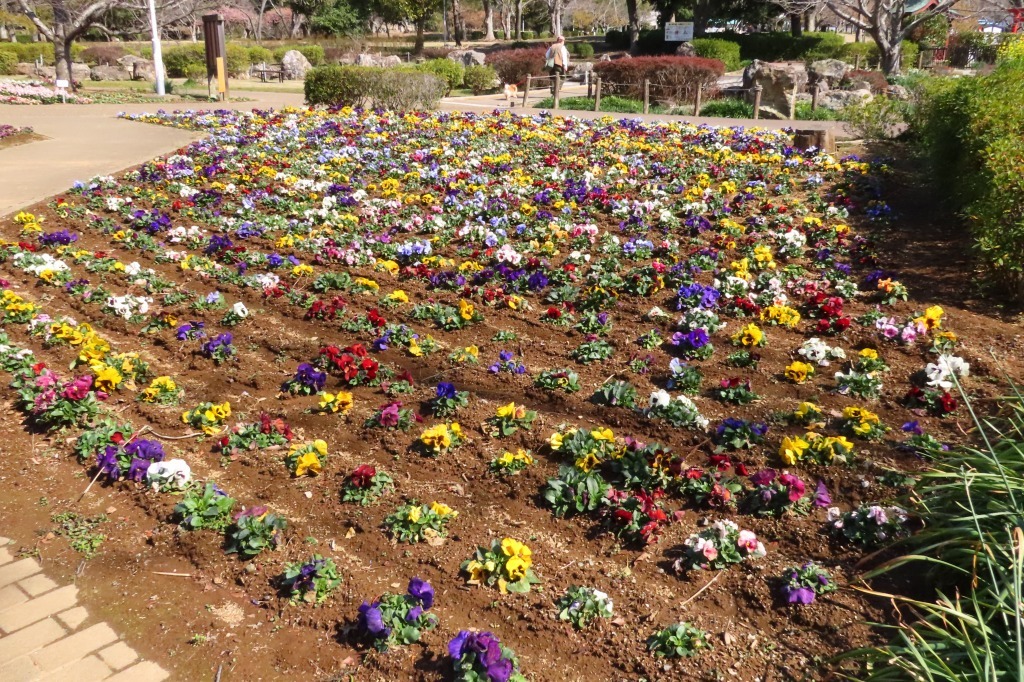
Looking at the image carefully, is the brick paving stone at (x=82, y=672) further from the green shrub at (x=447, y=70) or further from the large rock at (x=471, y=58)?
the large rock at (x=471, y=58)

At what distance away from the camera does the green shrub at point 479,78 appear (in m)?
29.6

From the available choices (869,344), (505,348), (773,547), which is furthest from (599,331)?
(773,547)

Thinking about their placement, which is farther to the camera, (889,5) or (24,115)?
(889,5)

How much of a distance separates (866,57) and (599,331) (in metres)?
38.4

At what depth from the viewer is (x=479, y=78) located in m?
29.7

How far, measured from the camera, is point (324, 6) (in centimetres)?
5103

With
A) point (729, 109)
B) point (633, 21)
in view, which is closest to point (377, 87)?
point (729, 109)

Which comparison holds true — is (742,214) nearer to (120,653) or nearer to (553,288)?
(553,288)

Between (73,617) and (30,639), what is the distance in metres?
0.15

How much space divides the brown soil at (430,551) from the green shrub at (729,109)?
54.0 ft

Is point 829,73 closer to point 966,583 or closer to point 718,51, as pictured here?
point 718,51

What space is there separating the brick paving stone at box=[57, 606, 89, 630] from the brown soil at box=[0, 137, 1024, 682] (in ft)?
0.13

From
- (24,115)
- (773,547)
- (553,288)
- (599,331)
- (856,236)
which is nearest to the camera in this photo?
(773,547)

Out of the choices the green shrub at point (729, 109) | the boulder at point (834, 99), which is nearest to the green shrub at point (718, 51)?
the boulder at point (834, 99)
